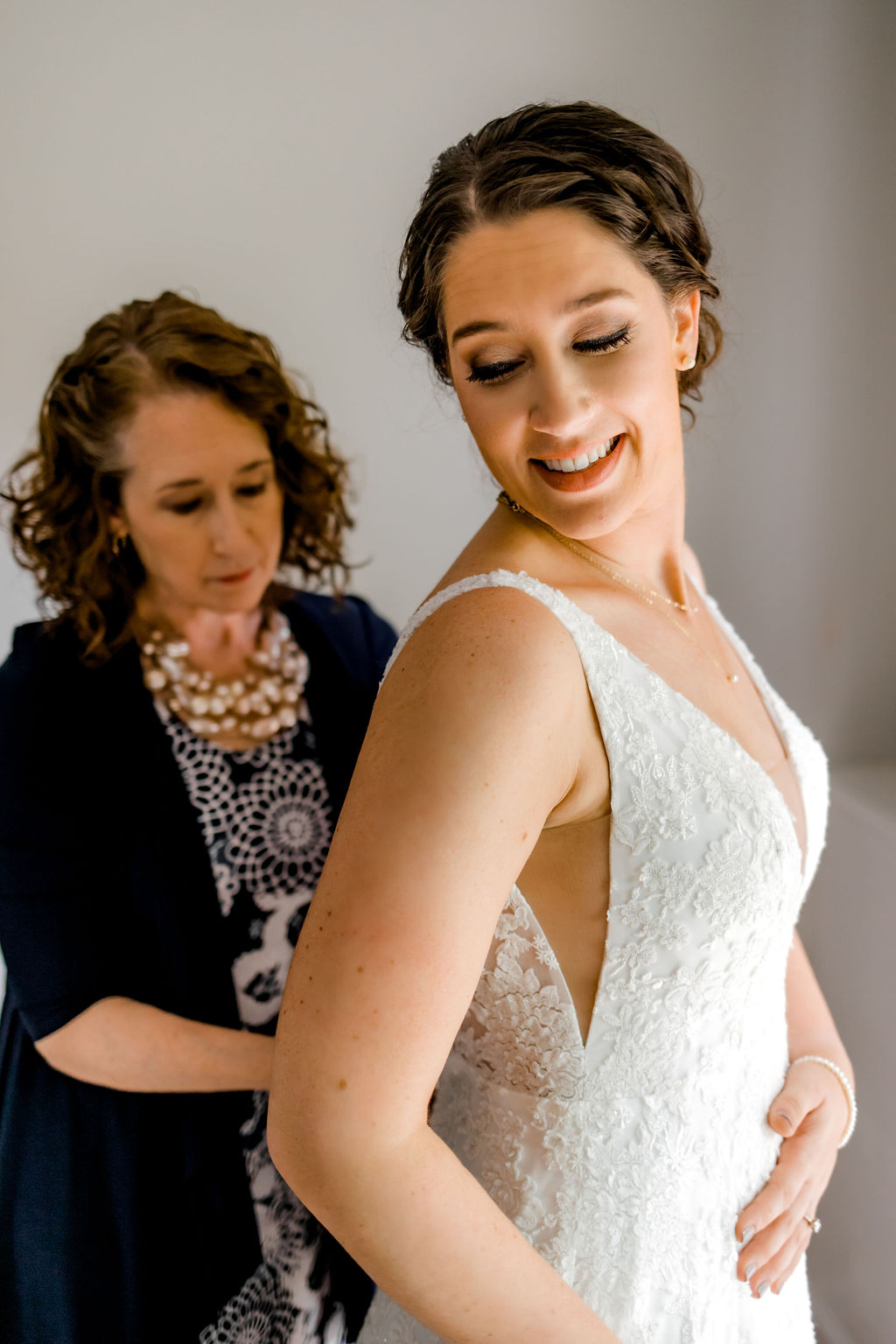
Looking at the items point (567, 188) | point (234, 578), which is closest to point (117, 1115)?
point (234, 578)

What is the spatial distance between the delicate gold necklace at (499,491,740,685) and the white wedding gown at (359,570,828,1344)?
0.12m

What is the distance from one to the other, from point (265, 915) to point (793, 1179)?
2.10 ft

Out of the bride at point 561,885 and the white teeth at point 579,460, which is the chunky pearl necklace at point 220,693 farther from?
the white teeth at point 579,460

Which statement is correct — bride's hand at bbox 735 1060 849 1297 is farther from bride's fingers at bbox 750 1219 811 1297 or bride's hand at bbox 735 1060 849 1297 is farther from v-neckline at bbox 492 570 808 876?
v-neckline at bbox 492 570 808 876

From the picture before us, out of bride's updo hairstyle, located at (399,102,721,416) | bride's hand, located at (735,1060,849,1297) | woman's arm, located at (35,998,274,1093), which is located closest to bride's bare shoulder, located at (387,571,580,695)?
bride's updo hairstyle, located at (399,102,721,416)

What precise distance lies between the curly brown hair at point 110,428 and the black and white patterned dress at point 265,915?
0.62ft

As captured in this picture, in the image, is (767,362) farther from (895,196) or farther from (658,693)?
(658,693)

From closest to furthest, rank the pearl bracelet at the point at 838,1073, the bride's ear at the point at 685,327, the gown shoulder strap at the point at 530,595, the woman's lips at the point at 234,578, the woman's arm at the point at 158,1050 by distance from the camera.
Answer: the gown shoulder strap at the point at 530,595 → the bride's ear at the point at 685,327 → the pearl bracelet at the point at 838,1073 → the woman's arm at the point at 158,1050 → the woman's lips at the point at 234,578

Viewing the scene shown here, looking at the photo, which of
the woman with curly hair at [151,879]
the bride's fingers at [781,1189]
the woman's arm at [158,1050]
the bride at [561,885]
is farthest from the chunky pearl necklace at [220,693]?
the bride's fingers at [781,1189]

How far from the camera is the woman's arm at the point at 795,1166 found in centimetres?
83

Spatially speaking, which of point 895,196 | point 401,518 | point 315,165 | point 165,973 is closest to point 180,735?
point 165,973

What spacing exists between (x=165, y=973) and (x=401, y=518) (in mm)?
774

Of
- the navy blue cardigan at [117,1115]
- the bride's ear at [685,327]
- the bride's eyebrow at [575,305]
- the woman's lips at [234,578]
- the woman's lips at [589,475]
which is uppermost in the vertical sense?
the bride's ear at [685,327]

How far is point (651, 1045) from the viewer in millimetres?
Result: 739
